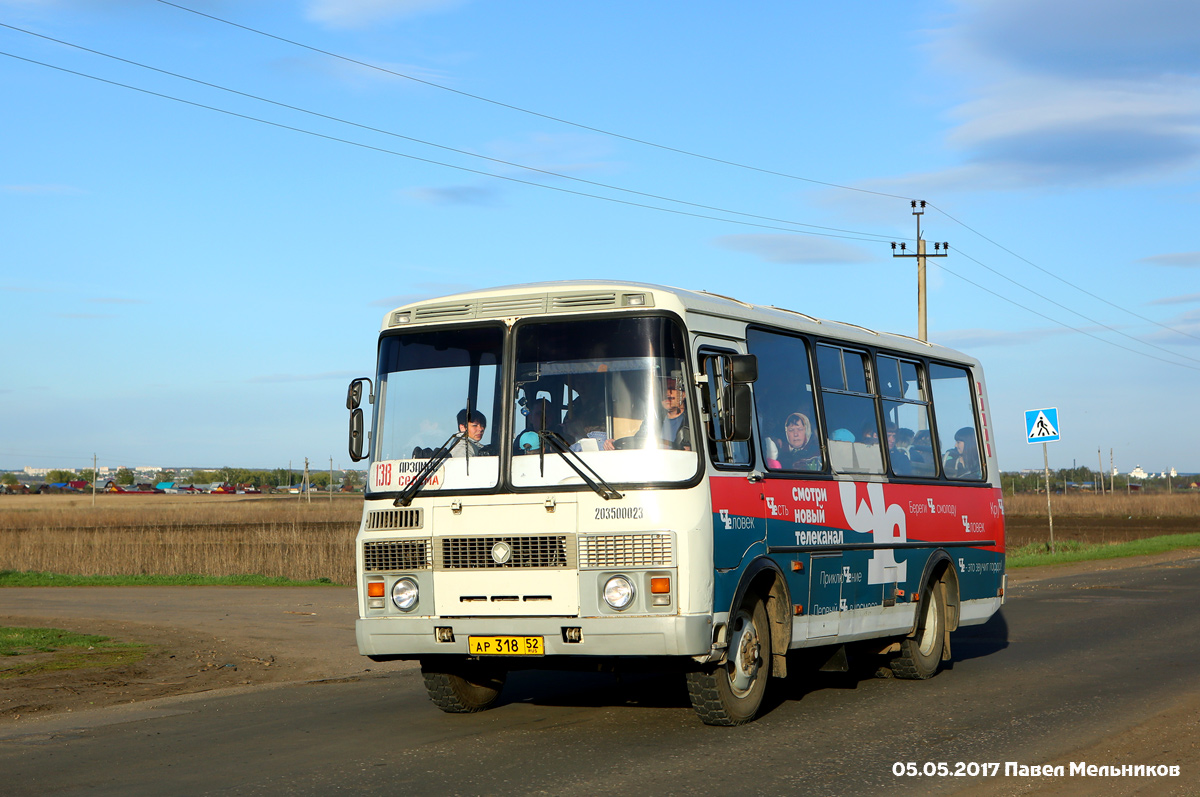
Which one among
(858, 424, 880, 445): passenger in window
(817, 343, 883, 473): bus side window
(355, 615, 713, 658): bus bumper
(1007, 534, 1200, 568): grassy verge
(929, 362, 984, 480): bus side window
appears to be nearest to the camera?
(355, 615, 713, 658): bus bumper

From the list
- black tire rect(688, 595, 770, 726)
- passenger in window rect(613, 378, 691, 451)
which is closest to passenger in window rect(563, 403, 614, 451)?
passenger in window rect(613, 378, 691, 451)

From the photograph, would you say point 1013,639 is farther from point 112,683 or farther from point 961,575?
point 112,683

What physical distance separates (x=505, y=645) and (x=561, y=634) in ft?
1.43

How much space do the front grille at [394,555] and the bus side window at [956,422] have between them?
6638 mm

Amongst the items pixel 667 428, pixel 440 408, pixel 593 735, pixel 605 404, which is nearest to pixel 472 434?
pixel 440 408

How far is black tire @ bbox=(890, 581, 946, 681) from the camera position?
12453 mm

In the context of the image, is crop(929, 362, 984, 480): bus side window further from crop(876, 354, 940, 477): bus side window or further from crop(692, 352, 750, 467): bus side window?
crop(692, 352, 750, 467): bus side window

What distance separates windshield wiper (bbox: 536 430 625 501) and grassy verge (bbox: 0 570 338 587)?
63.7 feet

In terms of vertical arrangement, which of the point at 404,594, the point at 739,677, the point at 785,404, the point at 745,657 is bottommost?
the point at 739,677

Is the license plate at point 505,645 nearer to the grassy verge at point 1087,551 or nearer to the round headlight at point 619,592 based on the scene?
the round headlight at point 619,592

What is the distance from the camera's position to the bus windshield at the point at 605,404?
28.7ft

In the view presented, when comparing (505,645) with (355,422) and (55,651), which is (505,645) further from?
(55,651)

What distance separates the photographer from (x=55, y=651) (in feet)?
50.5

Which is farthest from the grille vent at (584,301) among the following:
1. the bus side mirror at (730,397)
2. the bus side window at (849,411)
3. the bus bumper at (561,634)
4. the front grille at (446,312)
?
the bus side window at (849,411)
